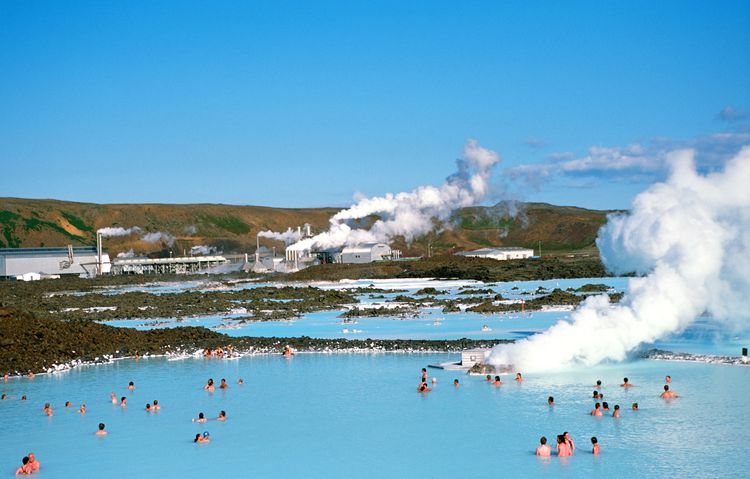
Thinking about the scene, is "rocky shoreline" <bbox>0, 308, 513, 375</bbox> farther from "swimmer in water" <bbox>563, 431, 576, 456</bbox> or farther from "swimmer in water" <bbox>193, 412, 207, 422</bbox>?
"swimmer in water" <bbox>563, 431, 576, 456</bbox>

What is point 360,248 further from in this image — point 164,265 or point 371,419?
point 371,419

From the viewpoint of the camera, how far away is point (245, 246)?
181125 mm

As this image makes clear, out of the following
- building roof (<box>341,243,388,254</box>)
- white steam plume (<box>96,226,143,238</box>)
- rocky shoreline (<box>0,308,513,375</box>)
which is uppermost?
white steam plume (<box>96,226,143,238</box>)

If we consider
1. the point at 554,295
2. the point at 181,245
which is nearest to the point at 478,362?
the point at 554,295

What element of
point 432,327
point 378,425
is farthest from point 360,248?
point 378,425

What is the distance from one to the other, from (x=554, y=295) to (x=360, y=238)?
59790 mm

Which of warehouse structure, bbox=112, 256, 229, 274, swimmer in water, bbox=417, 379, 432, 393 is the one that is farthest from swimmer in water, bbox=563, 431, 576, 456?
warehouse structure, bbox=112, 256, 229, 274

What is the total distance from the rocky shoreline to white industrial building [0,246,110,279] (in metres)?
83.5

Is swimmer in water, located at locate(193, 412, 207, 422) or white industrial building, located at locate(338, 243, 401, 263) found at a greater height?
white industrial building, located at locate(338, 243, 401, 263)

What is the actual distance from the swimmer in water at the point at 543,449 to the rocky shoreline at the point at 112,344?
15.5m

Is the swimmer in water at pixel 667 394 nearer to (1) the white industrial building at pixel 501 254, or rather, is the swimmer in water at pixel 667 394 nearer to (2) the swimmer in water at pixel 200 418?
(2) the swimmer in water at pixel 200 418

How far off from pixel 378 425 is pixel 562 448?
548cm

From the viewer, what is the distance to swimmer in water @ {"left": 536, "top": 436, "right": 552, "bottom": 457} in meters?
20.7

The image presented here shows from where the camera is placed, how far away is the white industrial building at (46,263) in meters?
120
